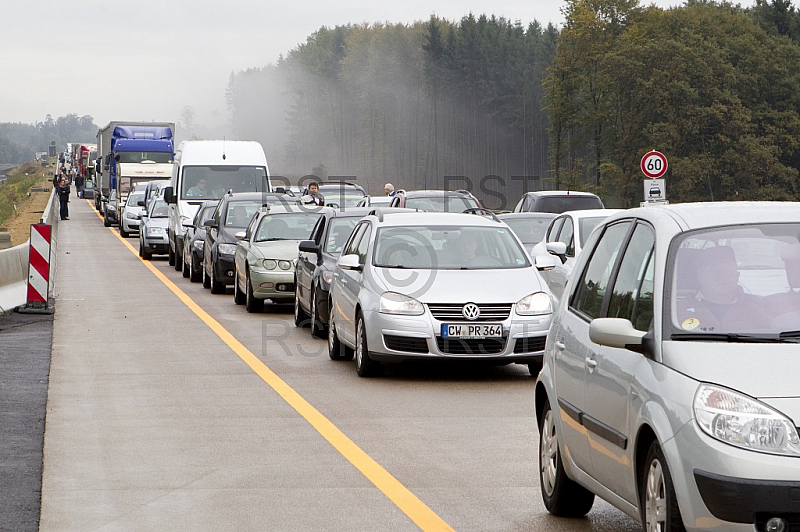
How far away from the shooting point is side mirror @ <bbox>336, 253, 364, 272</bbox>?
12.9 meters

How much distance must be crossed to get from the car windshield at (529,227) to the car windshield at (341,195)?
11264 mm

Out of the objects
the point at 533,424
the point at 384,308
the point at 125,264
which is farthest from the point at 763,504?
the point at 125,264

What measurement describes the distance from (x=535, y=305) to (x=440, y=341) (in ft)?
3.23

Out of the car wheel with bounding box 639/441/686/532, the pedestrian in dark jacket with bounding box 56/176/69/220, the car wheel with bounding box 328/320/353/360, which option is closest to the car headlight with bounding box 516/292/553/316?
the car wheel with bounding box 328/320/353/360

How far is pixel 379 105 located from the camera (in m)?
158

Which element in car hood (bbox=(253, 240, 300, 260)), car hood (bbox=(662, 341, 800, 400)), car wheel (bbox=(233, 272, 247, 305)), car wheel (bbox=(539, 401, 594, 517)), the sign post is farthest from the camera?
the sign post

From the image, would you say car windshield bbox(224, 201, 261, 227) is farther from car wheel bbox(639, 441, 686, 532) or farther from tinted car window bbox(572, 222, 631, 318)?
car wheel bbox(639, 441, 686, 532)

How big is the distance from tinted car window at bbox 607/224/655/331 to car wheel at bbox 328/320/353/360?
7.96 meters

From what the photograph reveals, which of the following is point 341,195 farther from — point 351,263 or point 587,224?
point 351,263

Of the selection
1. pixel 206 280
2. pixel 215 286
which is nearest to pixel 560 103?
pixel 206 280

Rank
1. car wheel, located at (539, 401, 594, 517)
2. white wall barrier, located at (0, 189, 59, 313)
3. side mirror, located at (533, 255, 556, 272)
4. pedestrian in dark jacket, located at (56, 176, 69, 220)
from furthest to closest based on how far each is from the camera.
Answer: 1. pedestrian in dark jacket, located at (56, 176, 69, 220)
2. white wall barrier, located at (0, 189, 59, 313)
3. side mirror, located at (533, 255, 556, 272)
4. car wheel, located at (539, 401, 594, 517)

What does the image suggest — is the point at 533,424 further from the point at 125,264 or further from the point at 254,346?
the point at 125,264

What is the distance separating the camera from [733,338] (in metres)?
5.02

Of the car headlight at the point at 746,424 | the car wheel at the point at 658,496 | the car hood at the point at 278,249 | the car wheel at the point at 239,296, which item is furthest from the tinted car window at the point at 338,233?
the car headlight at the point at 746,424
